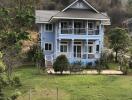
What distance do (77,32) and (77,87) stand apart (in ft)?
58.1

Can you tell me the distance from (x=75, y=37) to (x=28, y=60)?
7570 millimetres

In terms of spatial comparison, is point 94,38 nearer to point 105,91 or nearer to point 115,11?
point 105,91

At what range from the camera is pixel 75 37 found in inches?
1901

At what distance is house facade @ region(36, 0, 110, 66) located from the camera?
159 ft

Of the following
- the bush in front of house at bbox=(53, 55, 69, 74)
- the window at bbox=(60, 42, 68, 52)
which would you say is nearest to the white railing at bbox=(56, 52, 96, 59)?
the window at bbox=(60, 42, 68, 52)

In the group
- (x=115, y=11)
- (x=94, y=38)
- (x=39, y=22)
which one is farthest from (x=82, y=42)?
(x=115, y=11)

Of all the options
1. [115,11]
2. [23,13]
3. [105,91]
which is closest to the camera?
[105,91]

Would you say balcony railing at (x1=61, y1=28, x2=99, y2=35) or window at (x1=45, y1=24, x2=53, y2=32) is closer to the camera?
balcony railing at (x1=61, y1=28, x2=99, y2=35)

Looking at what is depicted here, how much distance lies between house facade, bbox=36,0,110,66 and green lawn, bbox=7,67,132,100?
31.4 ft

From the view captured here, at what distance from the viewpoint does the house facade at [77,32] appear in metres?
48.3

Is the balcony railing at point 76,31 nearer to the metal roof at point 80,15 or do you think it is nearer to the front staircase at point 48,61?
the metal roof at point 80,15

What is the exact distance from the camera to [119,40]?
50.2 meters

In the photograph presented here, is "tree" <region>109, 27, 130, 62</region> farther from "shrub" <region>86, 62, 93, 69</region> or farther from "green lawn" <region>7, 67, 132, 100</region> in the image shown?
"green lawn" <region>7, 67, 132, 100</region>

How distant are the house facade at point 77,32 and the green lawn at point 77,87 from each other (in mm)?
9582
